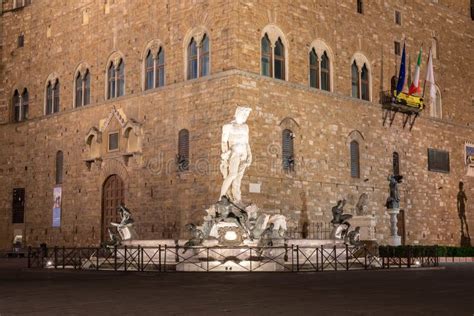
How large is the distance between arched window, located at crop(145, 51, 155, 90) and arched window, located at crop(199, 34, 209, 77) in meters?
2.65

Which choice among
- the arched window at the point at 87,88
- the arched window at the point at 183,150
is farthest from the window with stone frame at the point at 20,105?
the arched window at the point at 183,150

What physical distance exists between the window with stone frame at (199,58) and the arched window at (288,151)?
353 centimetres

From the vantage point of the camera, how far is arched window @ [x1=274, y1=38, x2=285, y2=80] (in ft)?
83.8

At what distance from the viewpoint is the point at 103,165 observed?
2834 centimetres

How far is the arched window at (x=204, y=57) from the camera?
82.3 feet

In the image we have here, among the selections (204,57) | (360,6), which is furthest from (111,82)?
(360,6)

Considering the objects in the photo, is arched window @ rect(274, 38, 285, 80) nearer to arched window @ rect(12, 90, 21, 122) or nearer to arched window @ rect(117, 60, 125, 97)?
arched window @ rect(117, 60, 125, 97)

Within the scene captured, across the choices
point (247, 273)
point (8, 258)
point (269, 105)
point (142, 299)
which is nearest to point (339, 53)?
point (269, 105)

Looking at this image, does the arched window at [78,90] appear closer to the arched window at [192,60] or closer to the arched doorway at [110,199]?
the arched doorway at [110,199]

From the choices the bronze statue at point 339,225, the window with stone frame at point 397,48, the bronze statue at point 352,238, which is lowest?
the bronze statue at point 352,238

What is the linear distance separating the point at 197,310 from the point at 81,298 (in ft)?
7.86

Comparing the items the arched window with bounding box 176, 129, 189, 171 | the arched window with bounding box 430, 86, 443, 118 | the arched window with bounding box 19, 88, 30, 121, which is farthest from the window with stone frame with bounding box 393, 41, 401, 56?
the arched window with bounding box 19, 88, 30, 121

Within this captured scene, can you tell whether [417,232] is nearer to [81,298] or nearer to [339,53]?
[339,53]

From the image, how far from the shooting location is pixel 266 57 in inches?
990
